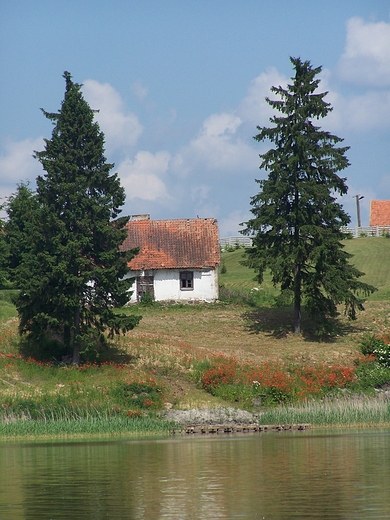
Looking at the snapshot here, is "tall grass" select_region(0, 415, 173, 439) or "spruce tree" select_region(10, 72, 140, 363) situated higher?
"spruce tree" select_region(10, 72, 140, 363)

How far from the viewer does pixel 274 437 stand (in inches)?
1334

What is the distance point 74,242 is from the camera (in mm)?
44219

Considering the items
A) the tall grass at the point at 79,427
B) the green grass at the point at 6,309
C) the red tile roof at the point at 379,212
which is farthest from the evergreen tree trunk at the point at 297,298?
the red tile roof at the point at 379,212

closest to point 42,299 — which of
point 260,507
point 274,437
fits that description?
point 274,437

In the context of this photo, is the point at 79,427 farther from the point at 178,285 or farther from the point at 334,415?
the point at 178,285

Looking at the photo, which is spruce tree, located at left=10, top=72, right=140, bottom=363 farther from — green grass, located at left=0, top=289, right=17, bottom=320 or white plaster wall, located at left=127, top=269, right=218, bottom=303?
white plaster wall, located at left=127, top=269, right=218, bottom=303

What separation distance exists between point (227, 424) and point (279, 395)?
12.4 ft

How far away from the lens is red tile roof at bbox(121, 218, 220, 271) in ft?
221

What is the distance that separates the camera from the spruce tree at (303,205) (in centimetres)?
5228

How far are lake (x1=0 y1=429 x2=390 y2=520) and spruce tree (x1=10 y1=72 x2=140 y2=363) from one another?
1220 cm

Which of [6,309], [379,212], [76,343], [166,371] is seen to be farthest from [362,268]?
[76,343]

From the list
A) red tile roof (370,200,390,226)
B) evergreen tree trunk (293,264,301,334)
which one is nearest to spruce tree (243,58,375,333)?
evergreen tree trunk (293,264,301,334)

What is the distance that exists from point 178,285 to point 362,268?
68.6 ft

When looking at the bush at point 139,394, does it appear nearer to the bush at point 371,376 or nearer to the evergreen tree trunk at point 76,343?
the evergreen tree trunk at point 76,343
